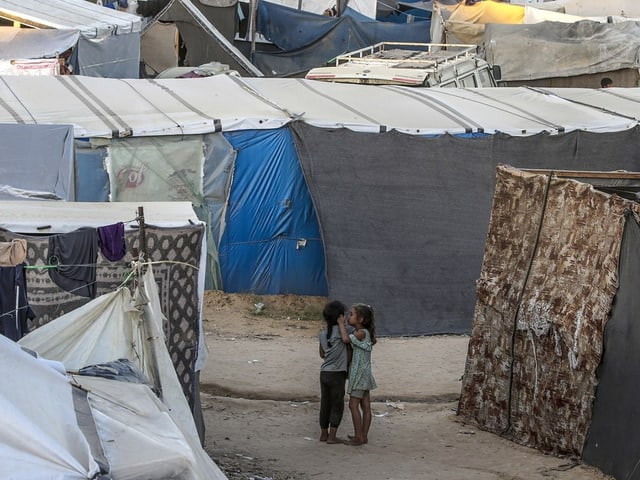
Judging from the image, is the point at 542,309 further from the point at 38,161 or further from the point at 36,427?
the point at 36,427

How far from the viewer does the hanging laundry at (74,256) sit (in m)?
7.42

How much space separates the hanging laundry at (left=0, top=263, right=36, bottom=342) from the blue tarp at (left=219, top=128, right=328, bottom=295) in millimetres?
6389

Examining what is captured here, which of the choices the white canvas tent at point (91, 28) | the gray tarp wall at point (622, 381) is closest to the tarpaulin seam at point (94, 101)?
the white canvas tent at point (91, 28)

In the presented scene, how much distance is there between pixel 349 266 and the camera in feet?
42.0

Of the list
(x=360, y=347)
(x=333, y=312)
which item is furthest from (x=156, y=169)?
(x=360, y=347)

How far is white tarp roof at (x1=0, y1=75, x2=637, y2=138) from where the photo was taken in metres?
13.1

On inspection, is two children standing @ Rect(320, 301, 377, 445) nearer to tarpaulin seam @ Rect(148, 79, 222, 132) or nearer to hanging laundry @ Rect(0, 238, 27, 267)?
hanging laundry @ Rect(0, 238, 27, 267)

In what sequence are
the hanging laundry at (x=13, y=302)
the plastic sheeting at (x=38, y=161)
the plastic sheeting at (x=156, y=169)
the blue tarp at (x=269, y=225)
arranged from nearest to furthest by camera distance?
the hanging laundry at (x=13, y=302) < the plastic sheeting at (x=38, y=161) < the plastic sheeting at (x=156, y=169) < the blue tarp at (x=269, y=225)

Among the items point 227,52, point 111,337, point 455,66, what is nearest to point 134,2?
point 227,52

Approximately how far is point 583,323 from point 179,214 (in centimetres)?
305

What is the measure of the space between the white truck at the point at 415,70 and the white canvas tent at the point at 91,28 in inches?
142

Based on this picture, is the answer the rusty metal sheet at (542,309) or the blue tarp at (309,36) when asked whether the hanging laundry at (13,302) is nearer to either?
the rusty metal sheet at (542,309)

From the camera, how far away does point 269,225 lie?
13.6m

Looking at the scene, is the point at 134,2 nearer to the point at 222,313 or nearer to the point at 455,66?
the point at 455,66
